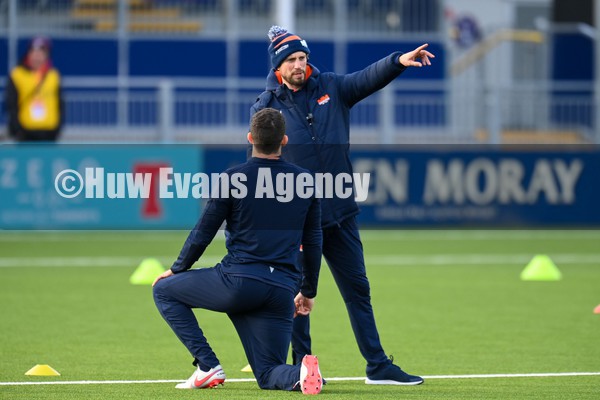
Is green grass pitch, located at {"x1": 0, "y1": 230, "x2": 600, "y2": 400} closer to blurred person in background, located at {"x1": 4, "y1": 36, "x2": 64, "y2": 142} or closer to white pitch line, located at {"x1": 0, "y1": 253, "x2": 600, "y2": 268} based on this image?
white pitch line, located at {"x1": 0, "y1": 253, "x2": 600, "y2": 268}

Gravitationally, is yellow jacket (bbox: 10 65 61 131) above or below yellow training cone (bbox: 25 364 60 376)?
above

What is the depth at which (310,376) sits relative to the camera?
7.25m

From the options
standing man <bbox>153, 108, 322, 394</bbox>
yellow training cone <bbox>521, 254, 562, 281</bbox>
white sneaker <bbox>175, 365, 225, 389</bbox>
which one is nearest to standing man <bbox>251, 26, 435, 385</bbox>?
standing man <bbox>153, 108, 322, 394</bbox>

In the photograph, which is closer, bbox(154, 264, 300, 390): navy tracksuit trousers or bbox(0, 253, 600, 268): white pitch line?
bbox(154, 264, 300, 390): navy tracksuit trousers

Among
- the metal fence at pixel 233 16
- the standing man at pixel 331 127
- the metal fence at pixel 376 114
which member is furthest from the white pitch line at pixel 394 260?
the metal fence at pixel 233 16

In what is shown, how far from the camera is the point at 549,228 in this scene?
2098 cm

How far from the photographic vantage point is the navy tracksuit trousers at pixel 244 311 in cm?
738

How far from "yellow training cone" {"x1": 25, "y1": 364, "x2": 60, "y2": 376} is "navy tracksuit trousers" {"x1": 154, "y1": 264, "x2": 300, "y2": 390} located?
119 centimetres

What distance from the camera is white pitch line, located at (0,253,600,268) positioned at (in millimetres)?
15984

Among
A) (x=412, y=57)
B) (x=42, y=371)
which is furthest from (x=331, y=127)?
(x=42, y=371)

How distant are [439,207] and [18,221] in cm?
642

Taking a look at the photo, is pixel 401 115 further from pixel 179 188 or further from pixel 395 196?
pixel 179 188

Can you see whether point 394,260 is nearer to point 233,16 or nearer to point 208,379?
point 208,379

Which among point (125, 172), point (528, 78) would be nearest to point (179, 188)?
point (125, 172)
